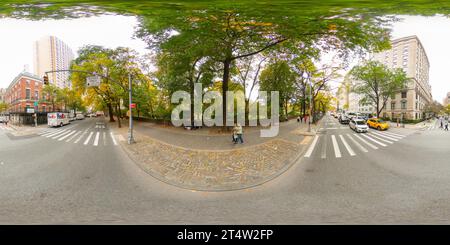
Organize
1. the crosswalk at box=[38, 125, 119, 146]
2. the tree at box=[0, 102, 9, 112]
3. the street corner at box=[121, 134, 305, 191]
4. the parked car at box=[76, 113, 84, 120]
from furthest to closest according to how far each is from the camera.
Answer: the tree at box=[0, 102, 9, 112] → the parked car at box=[76, 113, 84, 120] → the crosswalk at box=[38, 125, 119, 146] → the street corner at box=[121, 134, 305, 191]

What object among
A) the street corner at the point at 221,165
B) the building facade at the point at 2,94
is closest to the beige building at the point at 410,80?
the street corner at the point at 221,165

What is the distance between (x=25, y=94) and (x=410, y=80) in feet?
14.6

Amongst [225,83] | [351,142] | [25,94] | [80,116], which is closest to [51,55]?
[80,116]

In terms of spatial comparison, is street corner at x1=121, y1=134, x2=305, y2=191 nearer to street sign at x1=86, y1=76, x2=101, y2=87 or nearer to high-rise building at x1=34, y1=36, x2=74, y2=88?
street sign at x1=86, y1=76, x2=101, y2=87

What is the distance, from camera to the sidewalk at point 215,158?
1.15m

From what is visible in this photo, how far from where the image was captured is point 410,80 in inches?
68.6

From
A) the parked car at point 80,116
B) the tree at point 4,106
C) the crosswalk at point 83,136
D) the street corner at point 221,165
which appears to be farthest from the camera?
the tree at point 4,106

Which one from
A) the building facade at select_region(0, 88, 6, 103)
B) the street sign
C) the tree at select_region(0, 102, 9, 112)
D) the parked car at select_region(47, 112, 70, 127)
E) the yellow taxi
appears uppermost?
the street sign

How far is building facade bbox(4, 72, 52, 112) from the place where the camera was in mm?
1639

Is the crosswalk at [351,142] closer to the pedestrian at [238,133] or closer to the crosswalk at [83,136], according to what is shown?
the pedestrian at [238,133]

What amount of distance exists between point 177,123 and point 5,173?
154cm

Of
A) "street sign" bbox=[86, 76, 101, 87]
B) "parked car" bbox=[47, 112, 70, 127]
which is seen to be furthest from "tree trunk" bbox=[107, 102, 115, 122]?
"parked car" bbox=[47, 112, 70, 127]

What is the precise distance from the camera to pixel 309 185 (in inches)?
46.4

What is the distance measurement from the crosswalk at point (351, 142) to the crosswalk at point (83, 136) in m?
1.80
